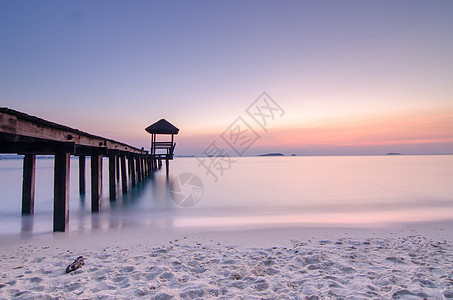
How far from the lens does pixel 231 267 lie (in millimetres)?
3648

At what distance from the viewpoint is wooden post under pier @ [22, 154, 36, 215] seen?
26.7 feet

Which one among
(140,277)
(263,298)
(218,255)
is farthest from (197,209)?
(263,298)

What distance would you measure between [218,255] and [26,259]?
2944 millimetres

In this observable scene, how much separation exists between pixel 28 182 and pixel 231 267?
789 cm

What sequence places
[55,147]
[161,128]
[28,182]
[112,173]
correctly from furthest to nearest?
[161,128], [112,173], [28,182], [55,147]

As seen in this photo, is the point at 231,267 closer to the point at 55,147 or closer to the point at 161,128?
the point at 55,147

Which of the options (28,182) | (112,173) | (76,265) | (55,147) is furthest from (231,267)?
(112,173)

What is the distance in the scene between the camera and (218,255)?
4.21m

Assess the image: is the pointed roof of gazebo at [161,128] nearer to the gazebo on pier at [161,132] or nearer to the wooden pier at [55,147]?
the gazebo on pier at [161,132]

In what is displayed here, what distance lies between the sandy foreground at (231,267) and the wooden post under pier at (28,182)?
10.8 feet

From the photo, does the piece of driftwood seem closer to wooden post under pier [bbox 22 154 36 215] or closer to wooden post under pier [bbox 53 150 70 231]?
wooden post under pier [bbox 53 150 70 231]

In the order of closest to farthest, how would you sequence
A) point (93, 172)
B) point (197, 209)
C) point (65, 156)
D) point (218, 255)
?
1. point (218, 255)
2. point (65, 156)
3. point (93, 172)
4. point (197, 209)

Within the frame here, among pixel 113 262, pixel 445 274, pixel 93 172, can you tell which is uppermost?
pixel 93 172

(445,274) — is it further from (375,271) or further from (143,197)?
(143,197)
